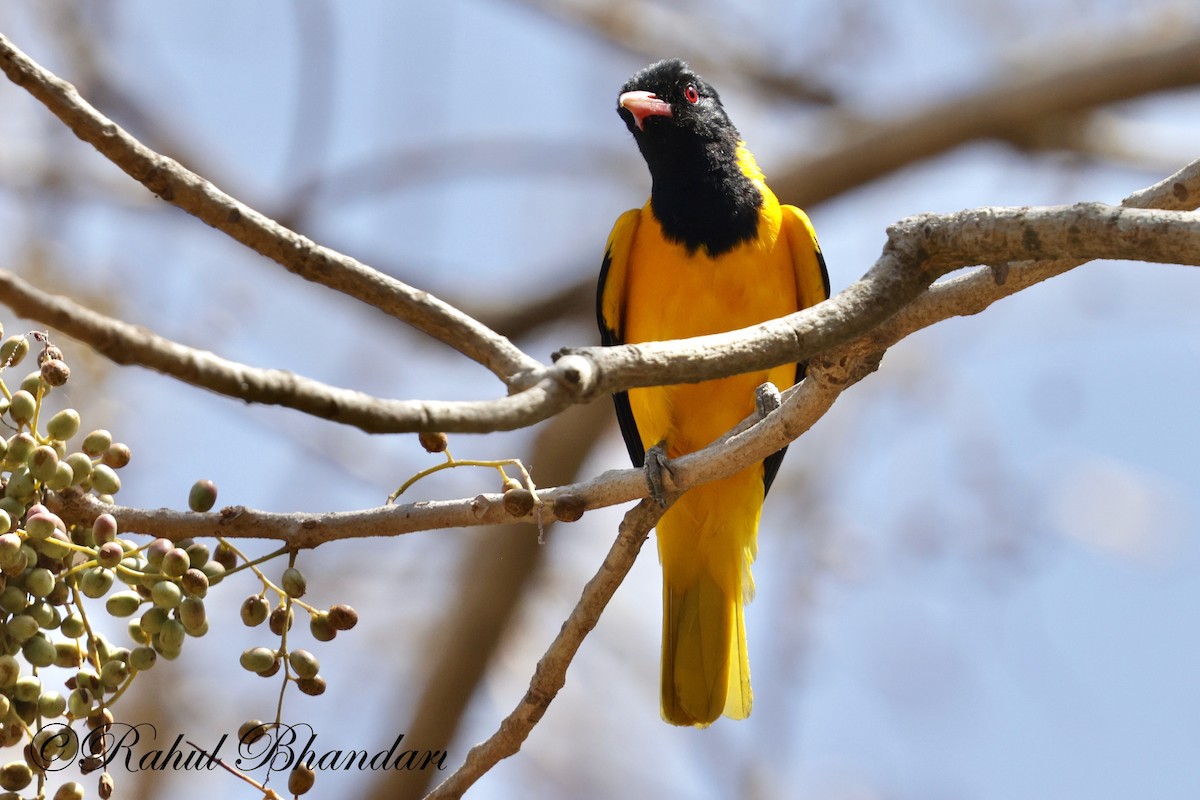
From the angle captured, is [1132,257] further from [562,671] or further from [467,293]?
[467,293]

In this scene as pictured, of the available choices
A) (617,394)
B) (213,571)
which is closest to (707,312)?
(617,394)

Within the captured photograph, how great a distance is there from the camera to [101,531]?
1.75 metres

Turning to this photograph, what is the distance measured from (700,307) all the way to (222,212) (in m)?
2.32

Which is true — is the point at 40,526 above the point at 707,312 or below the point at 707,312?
below

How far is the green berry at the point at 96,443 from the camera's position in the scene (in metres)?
1.89

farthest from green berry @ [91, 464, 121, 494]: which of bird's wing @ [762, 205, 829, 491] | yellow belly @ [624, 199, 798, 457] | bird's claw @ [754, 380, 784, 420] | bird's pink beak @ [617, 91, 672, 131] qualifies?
bird's pink beak @ [617, 91, 672, 131]

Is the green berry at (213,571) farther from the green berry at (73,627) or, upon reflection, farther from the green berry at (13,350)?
the green berry at (13,350)

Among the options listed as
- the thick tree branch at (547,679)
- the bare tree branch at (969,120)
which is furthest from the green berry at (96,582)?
the bare tree branch at (969,120)

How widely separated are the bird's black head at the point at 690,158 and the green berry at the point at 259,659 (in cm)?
228

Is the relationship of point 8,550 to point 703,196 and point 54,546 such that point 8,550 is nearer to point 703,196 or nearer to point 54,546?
point 54,546

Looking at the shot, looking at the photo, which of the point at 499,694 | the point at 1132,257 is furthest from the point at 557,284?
the point at 1132,257

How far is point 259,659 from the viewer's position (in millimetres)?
1849

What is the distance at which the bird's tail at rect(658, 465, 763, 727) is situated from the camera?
3.64m

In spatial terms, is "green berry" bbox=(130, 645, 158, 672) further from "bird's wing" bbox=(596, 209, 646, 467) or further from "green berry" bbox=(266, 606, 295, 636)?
"bird's wing" bbox=(596, 209, 646, 467)
